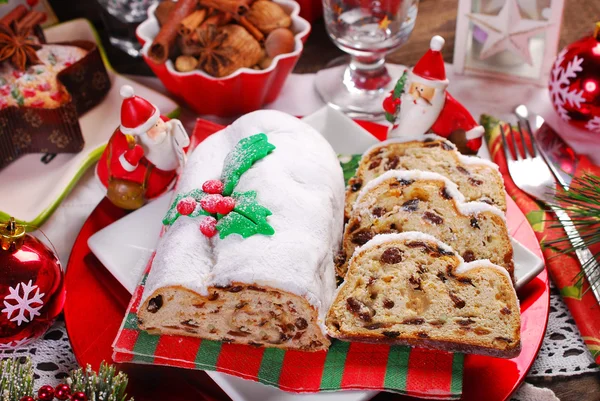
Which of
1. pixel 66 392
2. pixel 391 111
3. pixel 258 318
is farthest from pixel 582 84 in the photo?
pixel 66 392

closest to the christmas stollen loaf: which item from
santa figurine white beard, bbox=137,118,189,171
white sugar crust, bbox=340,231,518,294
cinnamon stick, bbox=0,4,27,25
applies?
white sugar crust, bbox=340,231,518,294

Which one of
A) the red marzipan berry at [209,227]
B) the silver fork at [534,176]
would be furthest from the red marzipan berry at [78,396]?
the silver fork at [534,176]

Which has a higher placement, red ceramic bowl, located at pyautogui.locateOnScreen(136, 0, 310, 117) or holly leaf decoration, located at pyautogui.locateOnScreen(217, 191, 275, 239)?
holly leaf decoration, located at pyautogui.locateOnScreen(217, 191, 275, 239)

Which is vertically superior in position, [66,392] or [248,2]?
[248,2]

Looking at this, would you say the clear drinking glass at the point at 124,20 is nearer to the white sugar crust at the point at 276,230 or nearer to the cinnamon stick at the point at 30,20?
the cinnamon stick at the point at 30,20

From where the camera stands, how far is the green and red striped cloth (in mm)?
1722

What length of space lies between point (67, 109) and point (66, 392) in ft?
3.67

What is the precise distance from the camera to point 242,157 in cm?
200

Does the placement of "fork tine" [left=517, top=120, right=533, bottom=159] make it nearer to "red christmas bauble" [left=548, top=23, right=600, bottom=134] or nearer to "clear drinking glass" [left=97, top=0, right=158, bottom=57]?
"red christmas bauble" [left=548, top=23, right=600, bottom=134]

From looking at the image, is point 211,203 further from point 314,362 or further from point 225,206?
point 314,362

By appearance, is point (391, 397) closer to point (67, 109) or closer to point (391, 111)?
point (391, 111)

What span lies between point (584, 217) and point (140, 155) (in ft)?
4.57

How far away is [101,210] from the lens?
232 centimetres

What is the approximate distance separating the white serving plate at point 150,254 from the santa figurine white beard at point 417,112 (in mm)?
271
